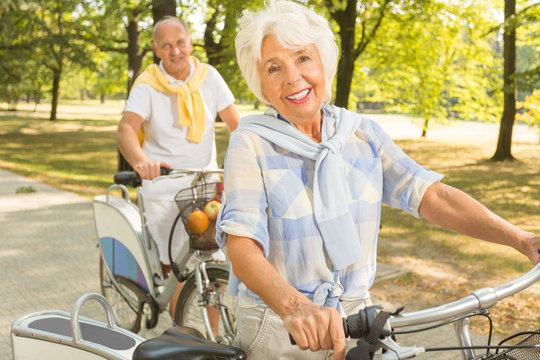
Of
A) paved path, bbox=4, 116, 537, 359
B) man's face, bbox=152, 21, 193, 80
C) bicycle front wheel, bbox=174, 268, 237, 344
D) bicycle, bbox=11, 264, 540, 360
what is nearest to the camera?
bicycle, bbox=11, 264, 540, 360

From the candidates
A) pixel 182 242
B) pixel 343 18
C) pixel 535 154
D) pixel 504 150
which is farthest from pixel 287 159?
pixel 535 154

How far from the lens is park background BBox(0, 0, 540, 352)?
275 inches

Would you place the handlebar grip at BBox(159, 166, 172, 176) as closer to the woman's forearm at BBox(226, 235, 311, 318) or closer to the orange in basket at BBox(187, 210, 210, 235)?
the orange in basket at BBox(187, 210, 210, 235)

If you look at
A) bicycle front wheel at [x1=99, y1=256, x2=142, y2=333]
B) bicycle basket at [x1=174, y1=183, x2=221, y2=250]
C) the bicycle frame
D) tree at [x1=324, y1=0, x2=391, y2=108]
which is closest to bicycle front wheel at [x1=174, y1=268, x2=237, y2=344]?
bicycle basket at [x1=174, y1=183, x2=221, y2=250]

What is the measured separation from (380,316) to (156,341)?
600 millimetres

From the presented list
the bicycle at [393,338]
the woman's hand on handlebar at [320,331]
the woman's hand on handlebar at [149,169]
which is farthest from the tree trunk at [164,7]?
the woman's hand on handlebar at [320,331]

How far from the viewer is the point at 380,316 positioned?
4.26 ft

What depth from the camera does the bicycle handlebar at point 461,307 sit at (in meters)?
1.34

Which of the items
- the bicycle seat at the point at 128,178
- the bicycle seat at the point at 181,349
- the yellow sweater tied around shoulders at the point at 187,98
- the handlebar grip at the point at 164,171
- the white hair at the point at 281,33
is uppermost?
the white hair at the point at 281,33

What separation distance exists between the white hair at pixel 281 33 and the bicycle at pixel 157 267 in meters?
1.49

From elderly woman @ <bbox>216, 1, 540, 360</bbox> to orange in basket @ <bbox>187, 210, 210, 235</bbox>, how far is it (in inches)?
59.0

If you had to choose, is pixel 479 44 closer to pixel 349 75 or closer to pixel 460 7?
pixel 460 7

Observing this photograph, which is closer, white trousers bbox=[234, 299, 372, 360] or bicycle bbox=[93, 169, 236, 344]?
white trousers bbox=[234, 299, 372, 360]

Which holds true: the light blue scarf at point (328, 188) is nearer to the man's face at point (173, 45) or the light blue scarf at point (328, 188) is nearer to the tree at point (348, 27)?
the man's face at point (173, 45)
